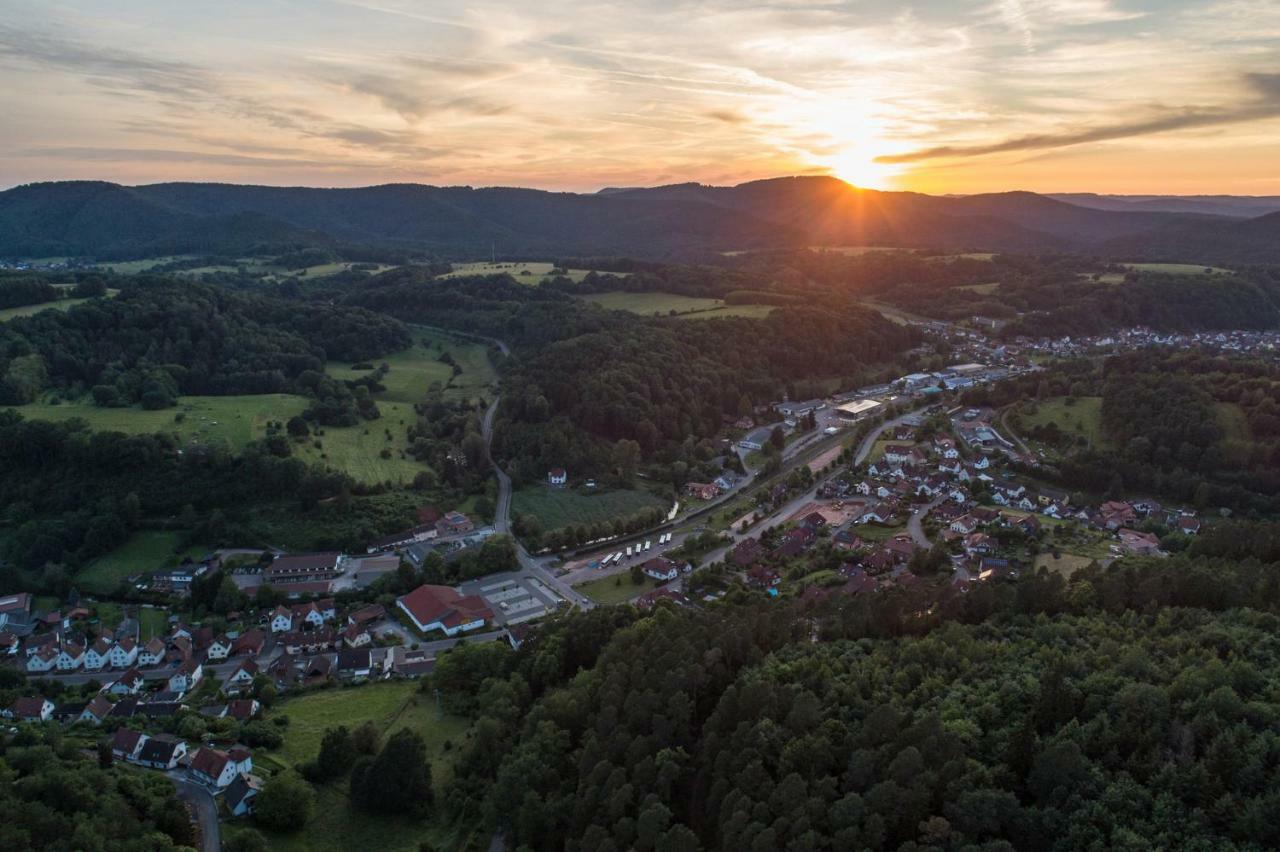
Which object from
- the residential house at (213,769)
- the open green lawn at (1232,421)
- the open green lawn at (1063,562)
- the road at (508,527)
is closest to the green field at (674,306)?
the road at (508,527)

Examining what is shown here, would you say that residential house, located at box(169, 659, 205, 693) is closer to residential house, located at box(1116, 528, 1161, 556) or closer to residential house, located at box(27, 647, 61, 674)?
residential house, located at box(27, 647, 61, 674)

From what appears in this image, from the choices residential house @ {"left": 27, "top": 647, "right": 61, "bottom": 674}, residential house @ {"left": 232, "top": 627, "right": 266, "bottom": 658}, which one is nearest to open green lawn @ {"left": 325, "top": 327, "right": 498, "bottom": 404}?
residential house @ {"left": 232, "top": 627, "right": 266, "bottom": 658}

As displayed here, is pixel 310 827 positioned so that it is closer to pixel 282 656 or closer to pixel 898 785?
pixel 282 656

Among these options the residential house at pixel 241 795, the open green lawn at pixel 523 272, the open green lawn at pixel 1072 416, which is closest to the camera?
the residential house at pixel 241 795

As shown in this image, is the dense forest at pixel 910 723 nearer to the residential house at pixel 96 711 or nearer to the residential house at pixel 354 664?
the residential house at pixel 354 664

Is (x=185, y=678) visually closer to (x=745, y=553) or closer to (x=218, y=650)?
(x=218, y=650)

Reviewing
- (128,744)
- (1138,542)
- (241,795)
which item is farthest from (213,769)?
(1138,542)
